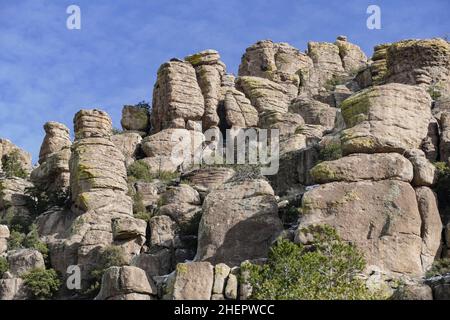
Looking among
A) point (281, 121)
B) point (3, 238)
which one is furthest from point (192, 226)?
point (281, 121)

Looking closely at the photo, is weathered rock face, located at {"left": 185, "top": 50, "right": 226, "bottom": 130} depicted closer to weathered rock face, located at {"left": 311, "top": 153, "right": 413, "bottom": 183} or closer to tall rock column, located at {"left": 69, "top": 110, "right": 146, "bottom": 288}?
tall rock column, located at {"left": 69, "top": 110, "right": 146, "bottom": 288}

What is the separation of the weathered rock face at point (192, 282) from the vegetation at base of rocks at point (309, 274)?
4.38 feet

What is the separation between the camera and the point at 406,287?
35438 millimetres

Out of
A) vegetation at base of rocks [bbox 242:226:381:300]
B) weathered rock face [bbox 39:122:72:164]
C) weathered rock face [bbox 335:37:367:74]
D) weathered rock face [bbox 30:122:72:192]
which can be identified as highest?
weathered rock face [bbox 335:37:367:74]

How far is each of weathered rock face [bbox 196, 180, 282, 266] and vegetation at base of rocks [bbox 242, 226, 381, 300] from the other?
5317 millimetres

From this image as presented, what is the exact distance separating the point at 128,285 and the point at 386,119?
→ 47.9ft

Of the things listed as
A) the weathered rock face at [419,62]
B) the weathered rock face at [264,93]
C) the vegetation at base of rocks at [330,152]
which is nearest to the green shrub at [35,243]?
the vegetation at base of rocks at [330,152]

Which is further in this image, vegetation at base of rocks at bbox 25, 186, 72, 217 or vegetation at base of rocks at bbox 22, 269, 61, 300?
vegetation at base of rocks at bbox 25, 186, 72, 217

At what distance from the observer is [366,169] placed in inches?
1705

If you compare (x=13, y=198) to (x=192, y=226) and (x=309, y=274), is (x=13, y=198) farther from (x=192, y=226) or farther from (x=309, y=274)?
(x=309, y=274)

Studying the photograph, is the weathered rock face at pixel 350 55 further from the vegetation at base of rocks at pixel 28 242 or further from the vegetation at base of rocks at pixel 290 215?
the vegetation at base of rocks at pixel 290 215

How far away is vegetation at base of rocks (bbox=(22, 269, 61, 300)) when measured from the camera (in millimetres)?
45781

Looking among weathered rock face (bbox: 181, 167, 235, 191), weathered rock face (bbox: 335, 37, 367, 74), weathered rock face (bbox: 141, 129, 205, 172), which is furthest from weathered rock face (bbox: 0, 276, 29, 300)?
weathered rock face (bbox: 335, 37, 367, 74)
